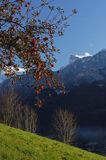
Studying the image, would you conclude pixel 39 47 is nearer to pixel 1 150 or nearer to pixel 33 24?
pixel 33 24

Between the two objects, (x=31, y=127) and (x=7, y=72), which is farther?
(x=31, y=127)

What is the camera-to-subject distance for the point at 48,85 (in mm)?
15367

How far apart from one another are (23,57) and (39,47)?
0.65 meters

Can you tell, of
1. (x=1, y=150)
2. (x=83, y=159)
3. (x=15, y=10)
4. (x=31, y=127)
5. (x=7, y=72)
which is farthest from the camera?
(x=31, y=127)

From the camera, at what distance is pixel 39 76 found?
1508 cm

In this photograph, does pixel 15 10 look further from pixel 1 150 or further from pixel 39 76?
pixel 1 150

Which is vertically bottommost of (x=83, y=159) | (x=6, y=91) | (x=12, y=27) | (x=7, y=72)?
(x=83, y=159)

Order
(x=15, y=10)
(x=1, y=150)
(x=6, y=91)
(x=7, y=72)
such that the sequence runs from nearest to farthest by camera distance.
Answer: (x=15, y=10) → (x=7, y=72) → (x=1, y=150) → (x=6, y=91)

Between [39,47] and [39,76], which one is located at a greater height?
[39,47]

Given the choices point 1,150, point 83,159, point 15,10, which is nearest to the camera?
point 15,10

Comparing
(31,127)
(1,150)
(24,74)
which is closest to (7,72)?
(24,74)

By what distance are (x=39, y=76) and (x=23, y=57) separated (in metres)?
0.85

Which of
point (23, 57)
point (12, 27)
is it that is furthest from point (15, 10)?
point (23, 57)

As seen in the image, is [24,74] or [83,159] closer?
[24,74]
